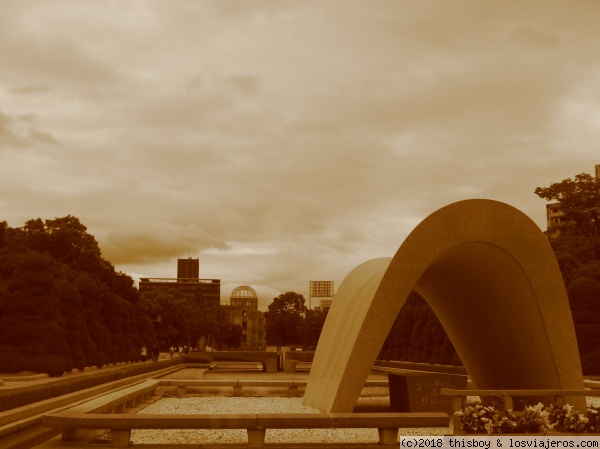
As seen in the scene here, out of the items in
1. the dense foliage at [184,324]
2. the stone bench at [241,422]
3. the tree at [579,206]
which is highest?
the tree at [579,206]

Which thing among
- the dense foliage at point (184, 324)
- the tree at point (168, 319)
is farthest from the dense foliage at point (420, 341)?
the tree at point (168, 319)

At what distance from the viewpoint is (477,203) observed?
12.4m

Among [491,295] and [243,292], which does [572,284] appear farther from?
[243,292]

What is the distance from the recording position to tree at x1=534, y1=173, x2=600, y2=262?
146ft

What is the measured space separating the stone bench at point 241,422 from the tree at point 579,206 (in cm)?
3701

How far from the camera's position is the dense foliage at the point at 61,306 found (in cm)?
2907

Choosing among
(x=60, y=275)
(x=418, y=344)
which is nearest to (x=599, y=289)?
(x=418, y=344)

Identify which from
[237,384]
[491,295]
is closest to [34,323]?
[237,384]

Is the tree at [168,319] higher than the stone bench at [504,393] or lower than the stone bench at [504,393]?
higher

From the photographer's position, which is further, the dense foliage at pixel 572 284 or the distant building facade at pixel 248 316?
the distant building facade at pixel 248 316

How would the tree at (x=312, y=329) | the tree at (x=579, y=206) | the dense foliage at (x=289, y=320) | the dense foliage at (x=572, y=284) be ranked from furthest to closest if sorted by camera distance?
the dense foliage at (x=289, y=320) → the tree at (x=312, y=329) → the tree at (x=579, y=206) → the dense foliage at (x=572, y=284)

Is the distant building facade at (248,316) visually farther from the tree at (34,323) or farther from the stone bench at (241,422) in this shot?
the stone bench at (241,422)

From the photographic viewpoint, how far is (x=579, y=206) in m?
45.0

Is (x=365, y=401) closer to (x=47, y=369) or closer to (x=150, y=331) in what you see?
(x=47, y=369)
